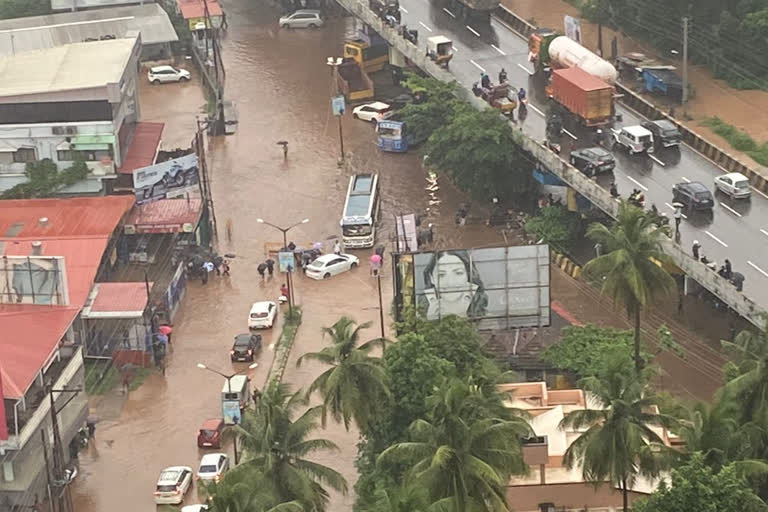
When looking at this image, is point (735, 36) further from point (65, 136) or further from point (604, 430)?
point (604, 430)

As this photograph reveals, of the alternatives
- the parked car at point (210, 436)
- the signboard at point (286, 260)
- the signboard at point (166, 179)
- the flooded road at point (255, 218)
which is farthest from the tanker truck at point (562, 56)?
the parked car at point (210, 436)

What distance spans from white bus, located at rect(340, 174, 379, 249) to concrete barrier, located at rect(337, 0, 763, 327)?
7.01 meters

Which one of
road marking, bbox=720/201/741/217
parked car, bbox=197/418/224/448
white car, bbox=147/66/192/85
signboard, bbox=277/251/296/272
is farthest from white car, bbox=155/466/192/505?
white car, bbox=147/66/192/85

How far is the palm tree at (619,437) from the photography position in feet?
151

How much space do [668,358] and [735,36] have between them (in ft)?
102

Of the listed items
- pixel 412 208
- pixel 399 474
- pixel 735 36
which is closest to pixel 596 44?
pixel 735 36

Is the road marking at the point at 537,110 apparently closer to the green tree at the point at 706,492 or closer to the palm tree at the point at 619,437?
the palm tree at the point at 619,437

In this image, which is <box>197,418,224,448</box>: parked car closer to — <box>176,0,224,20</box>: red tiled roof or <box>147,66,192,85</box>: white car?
<box>147,66,192,85</box>: white car

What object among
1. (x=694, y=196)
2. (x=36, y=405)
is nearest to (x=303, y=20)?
(x=694, y=196)

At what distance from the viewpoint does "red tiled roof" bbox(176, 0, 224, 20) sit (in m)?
103

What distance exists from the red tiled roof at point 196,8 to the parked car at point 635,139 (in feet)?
117

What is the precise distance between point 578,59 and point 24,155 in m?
25.5

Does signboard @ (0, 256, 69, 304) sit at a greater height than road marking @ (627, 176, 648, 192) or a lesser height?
greater

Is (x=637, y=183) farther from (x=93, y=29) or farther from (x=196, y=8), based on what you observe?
(x=93, y=29)
